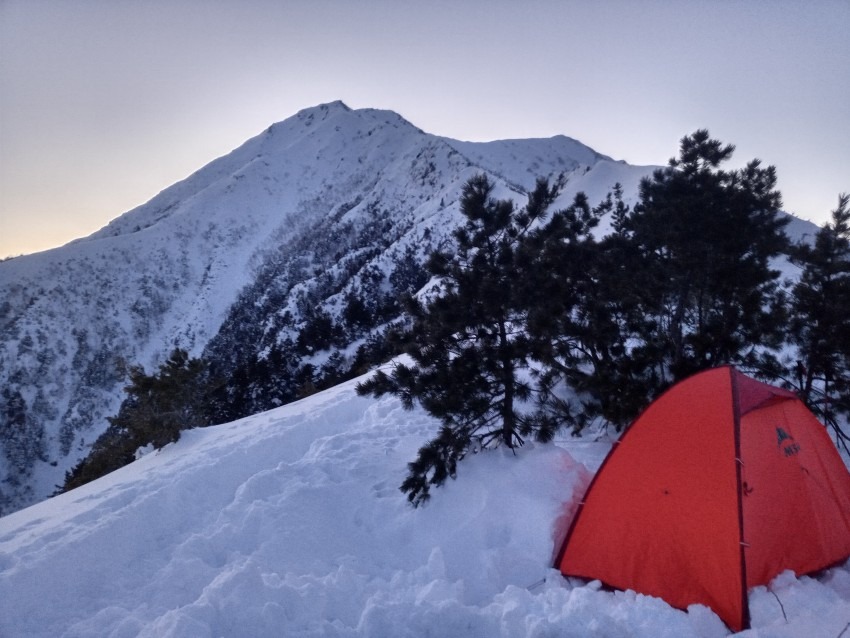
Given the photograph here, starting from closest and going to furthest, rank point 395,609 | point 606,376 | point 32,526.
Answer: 1. point 395,609
2. point 32,526
3. point 606,376

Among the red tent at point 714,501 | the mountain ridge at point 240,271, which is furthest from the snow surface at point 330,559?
the mountain ridge at point 240,271

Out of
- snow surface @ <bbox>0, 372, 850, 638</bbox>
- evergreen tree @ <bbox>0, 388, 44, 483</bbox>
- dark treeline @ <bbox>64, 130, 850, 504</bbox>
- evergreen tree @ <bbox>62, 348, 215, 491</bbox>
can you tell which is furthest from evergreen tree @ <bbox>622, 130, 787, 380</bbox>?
evergreen tree @ <bbox>0, 388, 44, 483</bbox>

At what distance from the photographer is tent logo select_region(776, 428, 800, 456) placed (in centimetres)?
489

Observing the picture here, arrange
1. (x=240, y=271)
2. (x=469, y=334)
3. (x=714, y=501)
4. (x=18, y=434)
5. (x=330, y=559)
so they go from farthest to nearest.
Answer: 1. (x=240, y=271)
2. (x=18, y=434)
3. (x=469, y=334)
4. (x=330, y=559)
5. (x=714, y=501)

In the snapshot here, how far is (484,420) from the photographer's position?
22.0 feet

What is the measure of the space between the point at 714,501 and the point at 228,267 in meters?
79.1

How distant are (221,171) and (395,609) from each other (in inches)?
4790

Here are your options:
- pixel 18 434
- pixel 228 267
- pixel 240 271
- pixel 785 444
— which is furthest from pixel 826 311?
pixel 228 267

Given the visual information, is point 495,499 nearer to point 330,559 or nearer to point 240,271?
point 330,559

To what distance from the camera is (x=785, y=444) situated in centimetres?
491

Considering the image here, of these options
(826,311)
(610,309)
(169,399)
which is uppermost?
(610,309)

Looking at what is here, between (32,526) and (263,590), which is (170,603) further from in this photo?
(32,526)

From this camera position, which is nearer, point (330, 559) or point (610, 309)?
point (330, 559)

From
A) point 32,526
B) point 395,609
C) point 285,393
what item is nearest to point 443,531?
point 395,609
